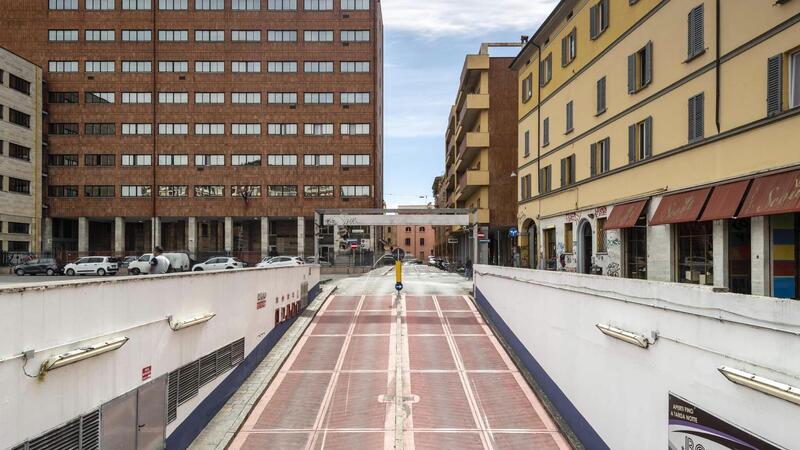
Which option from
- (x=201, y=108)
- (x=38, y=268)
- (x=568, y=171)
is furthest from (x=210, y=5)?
(x=568, y=171)

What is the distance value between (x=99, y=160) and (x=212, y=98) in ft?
46.1

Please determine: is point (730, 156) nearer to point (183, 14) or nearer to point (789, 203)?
point (789, 203)

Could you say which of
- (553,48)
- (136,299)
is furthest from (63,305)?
(553,48)

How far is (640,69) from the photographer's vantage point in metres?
22.9

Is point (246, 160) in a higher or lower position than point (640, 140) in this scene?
higher

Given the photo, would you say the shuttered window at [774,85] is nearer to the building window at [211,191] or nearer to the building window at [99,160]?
the building window at [211,191]

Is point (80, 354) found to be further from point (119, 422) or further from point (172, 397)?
point (172, 397)

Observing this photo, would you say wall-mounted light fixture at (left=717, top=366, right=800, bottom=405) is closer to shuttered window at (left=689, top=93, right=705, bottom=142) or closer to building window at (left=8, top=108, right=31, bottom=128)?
shuttered window at (left=689, top=93, right=705, bottom=142)

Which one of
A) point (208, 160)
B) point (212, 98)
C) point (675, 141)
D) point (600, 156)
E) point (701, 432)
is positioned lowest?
point (701, 432)

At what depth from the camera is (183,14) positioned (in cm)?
6138

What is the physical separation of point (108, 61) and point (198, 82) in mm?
10035

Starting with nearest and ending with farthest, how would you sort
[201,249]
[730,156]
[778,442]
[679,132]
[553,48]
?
[778,442]
[730,156]
[679,132]
[553,48]
[201,249]

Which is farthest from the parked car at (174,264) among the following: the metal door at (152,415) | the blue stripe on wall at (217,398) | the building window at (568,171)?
the metal door at (152,415)

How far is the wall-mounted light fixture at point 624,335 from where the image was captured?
23.6 feet
